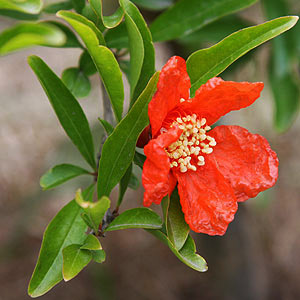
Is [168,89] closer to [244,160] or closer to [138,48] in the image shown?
[138,48]

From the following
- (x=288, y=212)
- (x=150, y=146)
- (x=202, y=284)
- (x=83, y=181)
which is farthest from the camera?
(x=288, y=212)

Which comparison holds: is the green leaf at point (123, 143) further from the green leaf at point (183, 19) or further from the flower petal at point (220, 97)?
the green leaf at point (183, 19)

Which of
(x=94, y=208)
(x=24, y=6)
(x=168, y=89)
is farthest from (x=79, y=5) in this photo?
(x=94, y=208)

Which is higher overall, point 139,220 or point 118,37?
point 118,37

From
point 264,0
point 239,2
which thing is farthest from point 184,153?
point 264,0

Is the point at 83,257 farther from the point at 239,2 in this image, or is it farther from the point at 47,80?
the point at 239,2

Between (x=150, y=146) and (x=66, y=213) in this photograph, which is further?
(x=66, y=213)

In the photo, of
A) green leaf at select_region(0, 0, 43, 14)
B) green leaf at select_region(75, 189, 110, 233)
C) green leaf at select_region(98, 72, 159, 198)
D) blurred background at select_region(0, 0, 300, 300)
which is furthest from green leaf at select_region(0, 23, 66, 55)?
blurred background at select_region(0, 0, 300, 300)
